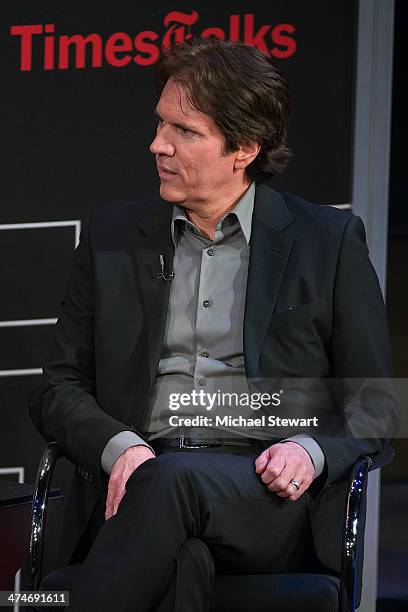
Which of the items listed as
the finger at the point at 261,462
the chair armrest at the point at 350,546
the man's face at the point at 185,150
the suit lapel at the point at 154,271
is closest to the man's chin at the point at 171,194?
the man's face at the point at 185,150

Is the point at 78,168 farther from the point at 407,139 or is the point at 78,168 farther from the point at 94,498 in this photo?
the point at 94,498

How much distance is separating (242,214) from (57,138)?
105cm

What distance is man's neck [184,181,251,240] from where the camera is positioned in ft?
8.81

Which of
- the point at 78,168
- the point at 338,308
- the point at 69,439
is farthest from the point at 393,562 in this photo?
the point at 78,168

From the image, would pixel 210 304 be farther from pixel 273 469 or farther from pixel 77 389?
pixel 273 469

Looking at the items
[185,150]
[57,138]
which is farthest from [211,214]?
[57,138]

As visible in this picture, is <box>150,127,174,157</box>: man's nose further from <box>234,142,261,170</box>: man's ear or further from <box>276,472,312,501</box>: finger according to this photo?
<box>276,472,312,501</box>: finger

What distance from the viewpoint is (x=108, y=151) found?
3.47 meters

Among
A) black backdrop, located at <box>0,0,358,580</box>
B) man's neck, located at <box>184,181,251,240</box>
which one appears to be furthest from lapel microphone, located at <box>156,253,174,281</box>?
black backdrop, located at <box>0,0,358,580</box>

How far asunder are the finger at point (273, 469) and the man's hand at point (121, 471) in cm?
26

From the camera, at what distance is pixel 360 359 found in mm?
2510

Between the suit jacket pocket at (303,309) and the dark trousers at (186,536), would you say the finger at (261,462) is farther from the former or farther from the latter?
the suit jacket pocket at (303,309)

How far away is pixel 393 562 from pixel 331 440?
3.87ft

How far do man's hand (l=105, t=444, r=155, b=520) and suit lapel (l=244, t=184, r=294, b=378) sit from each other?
35 cm
